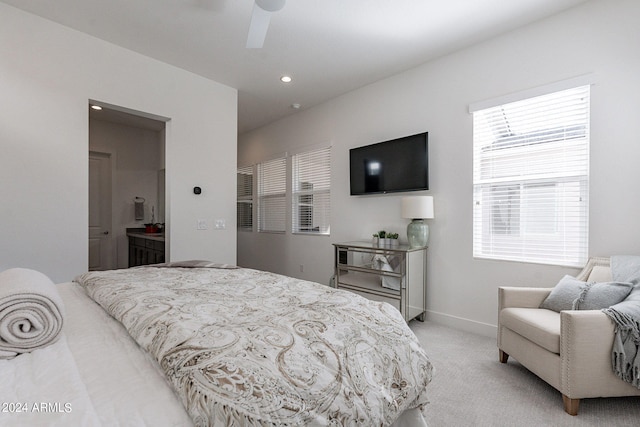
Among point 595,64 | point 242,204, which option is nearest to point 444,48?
point 595,64

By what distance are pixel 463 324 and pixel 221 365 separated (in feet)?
9.44

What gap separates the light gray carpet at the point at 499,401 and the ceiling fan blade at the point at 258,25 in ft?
9.00

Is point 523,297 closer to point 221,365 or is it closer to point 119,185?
point 221,365

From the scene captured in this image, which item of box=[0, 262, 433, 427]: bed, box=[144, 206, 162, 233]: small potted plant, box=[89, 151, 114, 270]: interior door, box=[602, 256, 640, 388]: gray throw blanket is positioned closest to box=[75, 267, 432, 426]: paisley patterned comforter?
box=[0, 262, 433, 427]: bed

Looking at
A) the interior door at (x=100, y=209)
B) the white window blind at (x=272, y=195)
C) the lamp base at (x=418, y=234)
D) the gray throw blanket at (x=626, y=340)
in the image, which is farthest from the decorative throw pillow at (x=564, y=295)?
the interior door at (x=100, y=209)

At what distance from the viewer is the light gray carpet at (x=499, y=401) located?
158cm

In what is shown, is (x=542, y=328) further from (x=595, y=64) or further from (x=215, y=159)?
(x=215, y=159)

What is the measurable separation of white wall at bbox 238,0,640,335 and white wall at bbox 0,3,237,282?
1.92 m

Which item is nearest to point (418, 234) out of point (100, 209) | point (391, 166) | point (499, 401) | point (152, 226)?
point (391, 166)

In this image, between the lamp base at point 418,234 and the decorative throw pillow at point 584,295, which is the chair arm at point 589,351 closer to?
the decorative throw pillow at point 584,295

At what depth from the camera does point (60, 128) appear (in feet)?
8.33

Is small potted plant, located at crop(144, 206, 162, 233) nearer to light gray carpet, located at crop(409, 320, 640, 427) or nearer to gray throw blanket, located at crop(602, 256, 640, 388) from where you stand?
light gray carpet, located at crop(409, 320, 640, 427)

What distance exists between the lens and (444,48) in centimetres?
290

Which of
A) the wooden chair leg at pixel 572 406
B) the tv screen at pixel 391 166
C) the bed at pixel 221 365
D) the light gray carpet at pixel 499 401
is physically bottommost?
the light gray carpet at pixel 499 401
